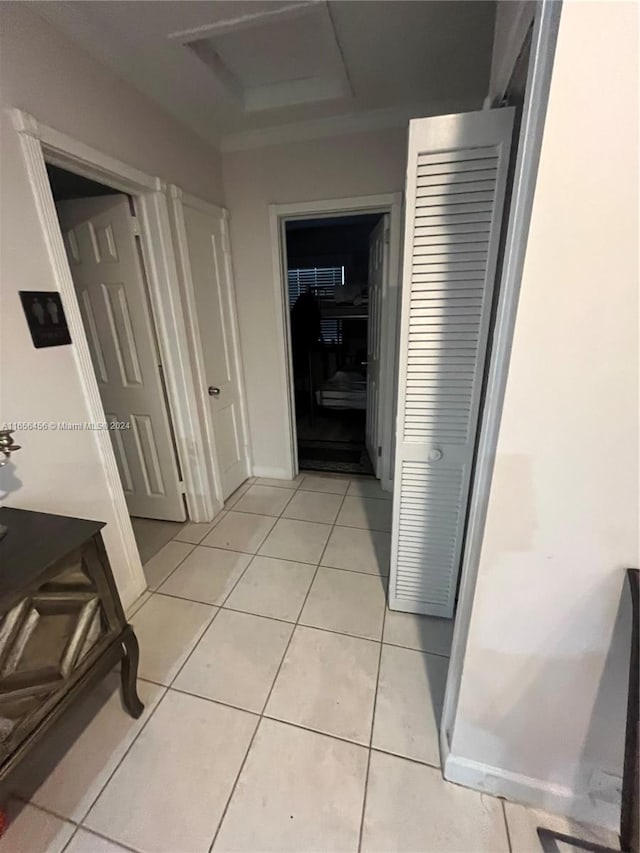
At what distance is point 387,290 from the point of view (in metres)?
2.43

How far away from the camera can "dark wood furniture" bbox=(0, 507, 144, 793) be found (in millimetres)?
901

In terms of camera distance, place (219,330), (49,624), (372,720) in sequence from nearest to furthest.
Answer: (49,624)
(372,720)
(219,330)

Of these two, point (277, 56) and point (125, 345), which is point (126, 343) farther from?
point (277, 56)

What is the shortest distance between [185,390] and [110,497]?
2.56 feet

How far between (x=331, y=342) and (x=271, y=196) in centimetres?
305

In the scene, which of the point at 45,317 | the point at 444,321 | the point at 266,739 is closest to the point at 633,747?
the point at 266,739

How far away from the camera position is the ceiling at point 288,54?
4.49ft

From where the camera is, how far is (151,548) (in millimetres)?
2248

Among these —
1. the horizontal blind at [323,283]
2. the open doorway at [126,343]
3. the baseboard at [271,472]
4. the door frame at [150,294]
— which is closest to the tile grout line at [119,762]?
the door frame at [150,294]

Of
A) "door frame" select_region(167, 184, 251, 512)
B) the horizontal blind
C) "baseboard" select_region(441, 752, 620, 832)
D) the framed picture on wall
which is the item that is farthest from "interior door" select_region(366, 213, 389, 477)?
the horizontal blind

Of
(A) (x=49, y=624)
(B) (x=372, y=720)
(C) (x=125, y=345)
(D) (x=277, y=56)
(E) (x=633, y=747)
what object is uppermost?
(D) (x=277, y=56)

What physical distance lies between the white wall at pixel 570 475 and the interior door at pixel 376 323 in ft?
6.24

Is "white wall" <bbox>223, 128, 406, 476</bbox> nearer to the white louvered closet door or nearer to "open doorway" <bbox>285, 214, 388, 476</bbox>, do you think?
"open doorway" <bbox>285, 214, 388, 476</bbox>

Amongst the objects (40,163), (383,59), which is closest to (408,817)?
(40,163)
